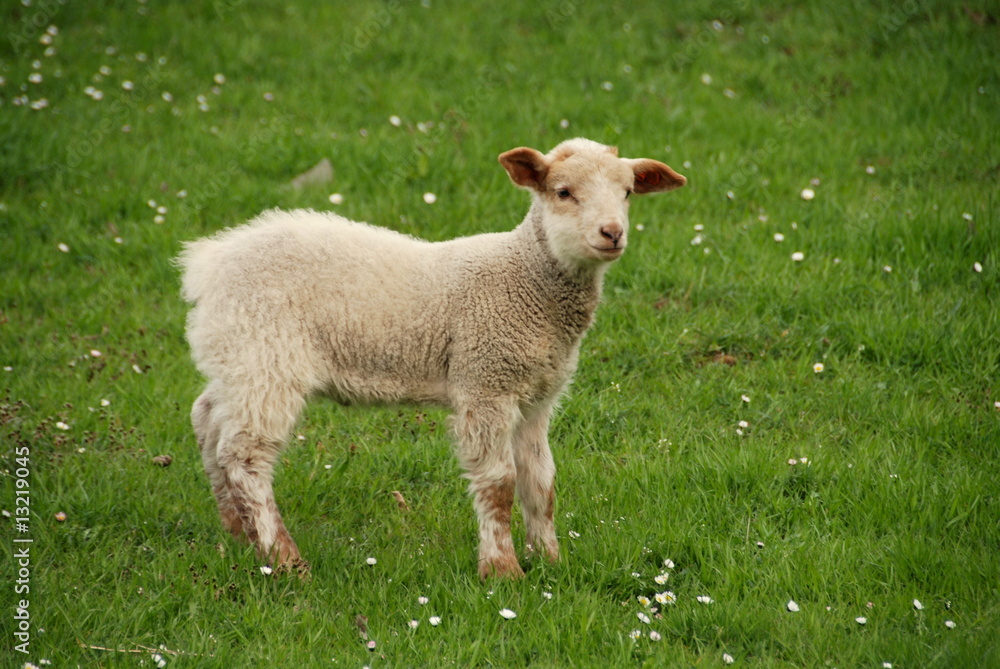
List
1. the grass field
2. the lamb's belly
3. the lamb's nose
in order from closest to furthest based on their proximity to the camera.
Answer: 1. the grass field
2. the lamb's nose
3. the lamb's belly

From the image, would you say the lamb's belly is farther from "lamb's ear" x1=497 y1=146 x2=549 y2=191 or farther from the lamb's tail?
"lamb's ear" x1=497 y1=146 x2=549 y2=191

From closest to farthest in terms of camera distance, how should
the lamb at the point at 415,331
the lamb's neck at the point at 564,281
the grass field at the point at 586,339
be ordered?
the grass field at the point at 586,339 → the lamb at the point at 415,331 → the lamb's neck at the point at 564,281

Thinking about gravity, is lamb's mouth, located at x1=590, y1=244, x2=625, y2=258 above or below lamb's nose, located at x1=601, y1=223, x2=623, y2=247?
below

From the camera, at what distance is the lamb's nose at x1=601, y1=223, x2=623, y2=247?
4.30 m

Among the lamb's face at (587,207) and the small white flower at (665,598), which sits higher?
the lamb's face at (587,207)

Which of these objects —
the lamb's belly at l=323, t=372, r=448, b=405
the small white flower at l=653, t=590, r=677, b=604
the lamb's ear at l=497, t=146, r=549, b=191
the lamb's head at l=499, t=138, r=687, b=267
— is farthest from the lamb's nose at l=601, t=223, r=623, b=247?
the small white flower at l=653, t=590, r=677, b=604

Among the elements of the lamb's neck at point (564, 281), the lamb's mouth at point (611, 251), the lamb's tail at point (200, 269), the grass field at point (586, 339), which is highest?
the lamb's mouth at point (611, 251)

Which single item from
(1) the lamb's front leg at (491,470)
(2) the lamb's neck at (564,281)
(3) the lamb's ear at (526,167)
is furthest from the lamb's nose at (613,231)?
(1) the lamb's front leg at (491,470)

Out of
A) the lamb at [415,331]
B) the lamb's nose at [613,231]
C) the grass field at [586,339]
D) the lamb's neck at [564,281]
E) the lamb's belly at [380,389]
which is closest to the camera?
the grass field at [586,339]

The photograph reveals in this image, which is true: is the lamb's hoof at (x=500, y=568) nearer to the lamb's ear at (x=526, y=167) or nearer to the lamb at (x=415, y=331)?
the lamb at (x=415, y=331)

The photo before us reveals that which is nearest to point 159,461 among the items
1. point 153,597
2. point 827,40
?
point 153,597

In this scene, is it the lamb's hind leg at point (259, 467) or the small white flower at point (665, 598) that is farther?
the lamb's hind leg at point (259, 467)

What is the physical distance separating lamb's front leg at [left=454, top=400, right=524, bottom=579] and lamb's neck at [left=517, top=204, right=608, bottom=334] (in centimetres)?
53

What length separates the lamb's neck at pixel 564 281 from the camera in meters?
4.65
